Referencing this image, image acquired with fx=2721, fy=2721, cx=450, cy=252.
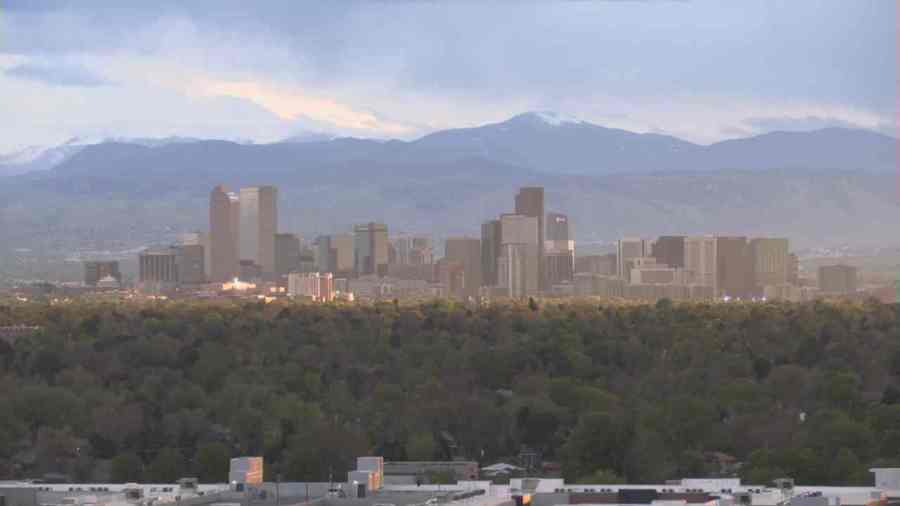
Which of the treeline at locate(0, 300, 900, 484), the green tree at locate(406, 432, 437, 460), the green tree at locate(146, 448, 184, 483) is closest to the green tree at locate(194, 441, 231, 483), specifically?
the treeline at locate(0, 300, 900, 484)

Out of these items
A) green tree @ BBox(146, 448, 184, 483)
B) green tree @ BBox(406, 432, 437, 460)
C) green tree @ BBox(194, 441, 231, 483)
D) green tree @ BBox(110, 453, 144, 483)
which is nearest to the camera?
green tree @ BBox(194, 441, 231, 483)

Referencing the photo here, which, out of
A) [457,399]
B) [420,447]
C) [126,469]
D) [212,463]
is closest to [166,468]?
[212,463]

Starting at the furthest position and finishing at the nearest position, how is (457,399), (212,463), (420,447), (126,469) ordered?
(457,399)
(420,447)
(126,469)
(212,463)

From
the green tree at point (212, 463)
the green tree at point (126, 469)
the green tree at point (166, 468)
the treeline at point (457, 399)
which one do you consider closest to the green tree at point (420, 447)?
the treeline at point (457, 399)

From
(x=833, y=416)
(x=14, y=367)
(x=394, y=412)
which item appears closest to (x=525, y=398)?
(x=394, y=412)

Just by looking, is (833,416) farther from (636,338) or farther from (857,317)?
(857,317)

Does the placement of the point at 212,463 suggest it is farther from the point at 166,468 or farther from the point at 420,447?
the point at 420,447

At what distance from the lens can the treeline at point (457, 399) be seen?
57.3m

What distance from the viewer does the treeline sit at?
57.3m

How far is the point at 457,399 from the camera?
242 ft

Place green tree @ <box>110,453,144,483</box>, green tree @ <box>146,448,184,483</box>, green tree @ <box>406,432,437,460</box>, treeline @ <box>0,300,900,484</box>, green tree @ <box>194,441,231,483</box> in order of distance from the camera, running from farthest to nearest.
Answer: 1. green tree @ <box>406,432,437,460</box>
2. treeline @ <box>0,300,900,484</box>
3. green tree @ <box>110,453,144,483</box>
4. green tree @ <box>146,448,184,483</box>
5. green tree @ <box>194,441,231,483</box>

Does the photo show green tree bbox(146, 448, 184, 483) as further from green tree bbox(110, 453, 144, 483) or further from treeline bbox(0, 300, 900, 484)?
green tree bbox(110, 453, 144, 483)

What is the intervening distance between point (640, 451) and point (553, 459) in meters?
5.30

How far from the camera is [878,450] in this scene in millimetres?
56938
